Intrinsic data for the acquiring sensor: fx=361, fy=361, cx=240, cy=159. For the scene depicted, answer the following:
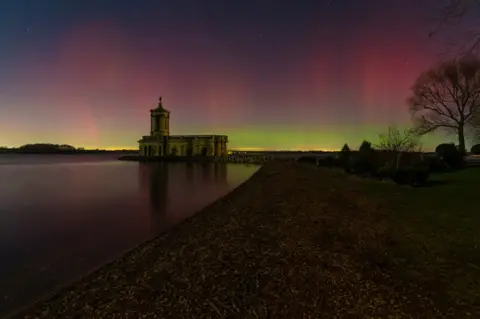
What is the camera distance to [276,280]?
626cm

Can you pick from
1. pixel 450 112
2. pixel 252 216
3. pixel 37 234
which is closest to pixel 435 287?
pixel 252 216

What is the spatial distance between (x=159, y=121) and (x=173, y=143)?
10.1m

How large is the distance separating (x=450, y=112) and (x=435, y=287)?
4262cm

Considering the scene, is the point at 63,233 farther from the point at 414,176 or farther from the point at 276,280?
the point at 414,176

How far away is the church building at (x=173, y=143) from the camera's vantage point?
443 feet

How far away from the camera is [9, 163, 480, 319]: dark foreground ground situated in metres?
5.25

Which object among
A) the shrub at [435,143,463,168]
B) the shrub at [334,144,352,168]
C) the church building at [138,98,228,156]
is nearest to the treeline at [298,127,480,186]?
the shrub at [435,143,463,168]

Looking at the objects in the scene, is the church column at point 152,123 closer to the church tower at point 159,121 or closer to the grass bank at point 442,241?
the church tower at point 159,121

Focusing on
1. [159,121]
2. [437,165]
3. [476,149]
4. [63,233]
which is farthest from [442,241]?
[159,121]

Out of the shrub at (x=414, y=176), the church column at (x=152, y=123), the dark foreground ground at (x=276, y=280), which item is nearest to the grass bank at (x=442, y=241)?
the dark foreground ground at (x=276, y=280)

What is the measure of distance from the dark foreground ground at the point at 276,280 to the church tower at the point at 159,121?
12593cm

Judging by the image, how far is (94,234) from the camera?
1478cm

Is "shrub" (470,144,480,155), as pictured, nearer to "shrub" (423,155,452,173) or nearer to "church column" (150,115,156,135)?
"shrub" (423,155,452,173)

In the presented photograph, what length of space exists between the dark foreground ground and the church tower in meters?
126
